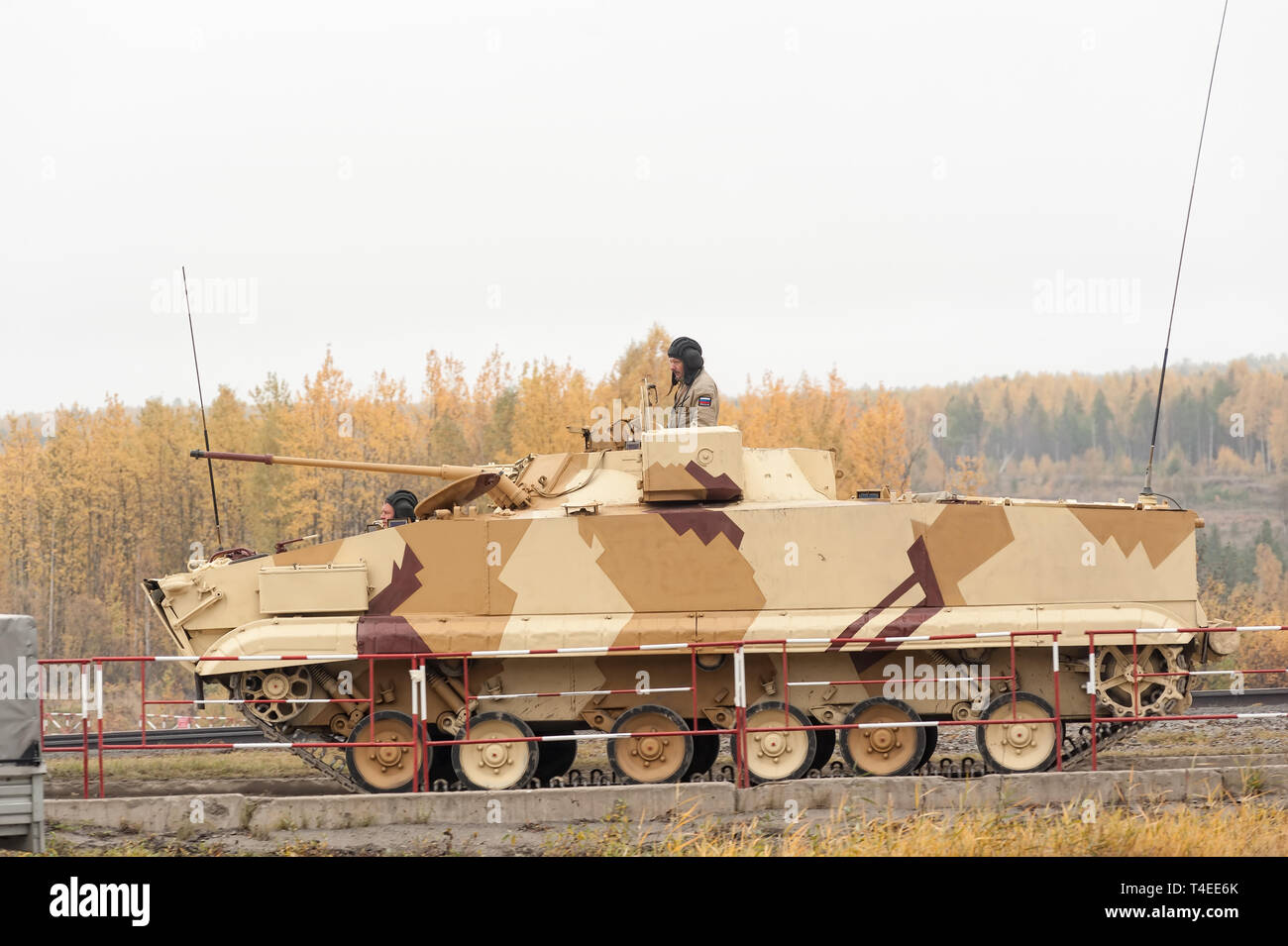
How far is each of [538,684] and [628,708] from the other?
0.98 metres

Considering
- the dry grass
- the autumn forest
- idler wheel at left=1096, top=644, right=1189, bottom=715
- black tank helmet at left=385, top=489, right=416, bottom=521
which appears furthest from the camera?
the autumn forest

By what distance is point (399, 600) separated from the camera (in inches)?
623

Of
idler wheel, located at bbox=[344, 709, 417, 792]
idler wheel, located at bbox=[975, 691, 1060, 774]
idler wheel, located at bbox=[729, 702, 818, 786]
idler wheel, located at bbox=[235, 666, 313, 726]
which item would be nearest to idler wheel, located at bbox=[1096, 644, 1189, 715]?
idler wheel, located at bbox=[975, 691, 1060, 774]

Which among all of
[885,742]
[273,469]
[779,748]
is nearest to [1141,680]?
[885,742]

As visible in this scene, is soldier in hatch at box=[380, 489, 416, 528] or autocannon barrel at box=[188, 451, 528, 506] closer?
autocannon barrel at box=[188, 451, 528, 506]

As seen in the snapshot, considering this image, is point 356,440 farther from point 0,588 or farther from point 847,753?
point 847,753

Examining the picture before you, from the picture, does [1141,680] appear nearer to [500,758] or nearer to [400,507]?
[500,758]

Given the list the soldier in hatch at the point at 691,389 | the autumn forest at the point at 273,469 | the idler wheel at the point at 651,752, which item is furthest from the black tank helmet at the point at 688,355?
the autumn forest at the point at 273,469

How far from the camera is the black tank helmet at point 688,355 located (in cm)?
1712

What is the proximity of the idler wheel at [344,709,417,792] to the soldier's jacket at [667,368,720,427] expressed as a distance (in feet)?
14.9

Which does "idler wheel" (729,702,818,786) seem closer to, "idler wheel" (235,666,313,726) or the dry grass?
the dry grass

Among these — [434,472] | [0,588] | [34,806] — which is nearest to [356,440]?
[0,588]

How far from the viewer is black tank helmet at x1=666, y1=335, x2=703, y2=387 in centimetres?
1712
